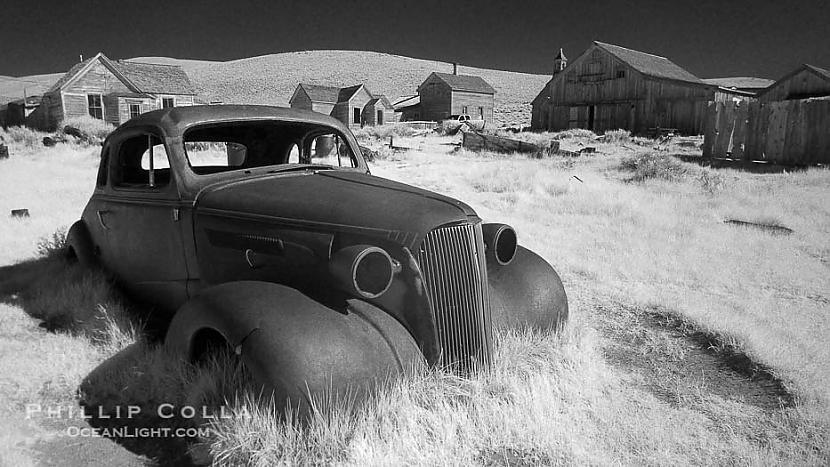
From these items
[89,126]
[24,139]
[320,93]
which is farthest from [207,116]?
[320,93]

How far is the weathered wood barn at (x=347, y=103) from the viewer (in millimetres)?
47562

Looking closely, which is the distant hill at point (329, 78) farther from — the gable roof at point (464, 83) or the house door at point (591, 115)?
the house door at point (591, 115)

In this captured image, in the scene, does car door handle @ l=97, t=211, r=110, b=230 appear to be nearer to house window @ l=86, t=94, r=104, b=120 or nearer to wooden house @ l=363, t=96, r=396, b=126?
house window @ l=86, t=94, r=104, b=120

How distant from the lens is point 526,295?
4.04m

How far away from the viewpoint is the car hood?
296cm

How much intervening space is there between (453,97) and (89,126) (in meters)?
32.3

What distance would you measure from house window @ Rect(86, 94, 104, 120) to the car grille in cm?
3847

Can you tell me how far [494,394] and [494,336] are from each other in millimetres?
419

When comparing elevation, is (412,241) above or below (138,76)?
below

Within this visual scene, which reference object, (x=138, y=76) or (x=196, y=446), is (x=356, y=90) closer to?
(x=138, y=76)

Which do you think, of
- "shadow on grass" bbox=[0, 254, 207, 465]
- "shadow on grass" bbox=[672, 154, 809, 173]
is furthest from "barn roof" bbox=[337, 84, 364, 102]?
"shadow on grass" bbox=[0, 254, 207, 465]

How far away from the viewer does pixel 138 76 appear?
35.9 metres

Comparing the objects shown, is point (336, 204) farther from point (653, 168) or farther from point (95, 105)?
point (95, 105)

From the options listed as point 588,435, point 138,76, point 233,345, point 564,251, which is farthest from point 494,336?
point 138,76
